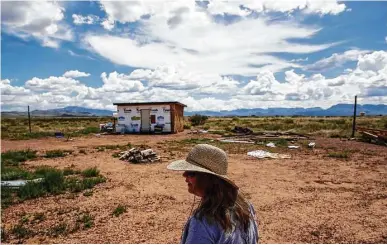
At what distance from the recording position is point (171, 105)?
94.7 feet

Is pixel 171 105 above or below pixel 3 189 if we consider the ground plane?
above

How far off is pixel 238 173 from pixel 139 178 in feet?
10.9

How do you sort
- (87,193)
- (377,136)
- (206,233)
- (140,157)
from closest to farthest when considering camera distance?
1. (206,233)
2. (87,193)
3. (140,157)
4. (377,136)

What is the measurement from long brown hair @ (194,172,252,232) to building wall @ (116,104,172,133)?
1053 inches

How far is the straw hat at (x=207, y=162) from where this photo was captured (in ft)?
6.98

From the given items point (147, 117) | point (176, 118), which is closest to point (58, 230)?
point (147, 117)

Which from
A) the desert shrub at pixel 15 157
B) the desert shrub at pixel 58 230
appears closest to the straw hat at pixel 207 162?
the desert shrub at pixel 58 230

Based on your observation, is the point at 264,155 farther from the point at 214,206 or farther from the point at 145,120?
the point at 145,120

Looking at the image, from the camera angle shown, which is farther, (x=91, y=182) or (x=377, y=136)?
(x=377, y=136)

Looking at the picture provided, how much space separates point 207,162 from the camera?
85.2 inches

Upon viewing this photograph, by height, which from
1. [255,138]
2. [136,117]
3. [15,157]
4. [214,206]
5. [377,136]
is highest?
[214,206]

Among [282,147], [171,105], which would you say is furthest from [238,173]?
[171,105]

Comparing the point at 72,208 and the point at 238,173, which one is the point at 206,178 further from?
the point at 238,173

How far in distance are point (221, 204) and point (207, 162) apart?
281mm
